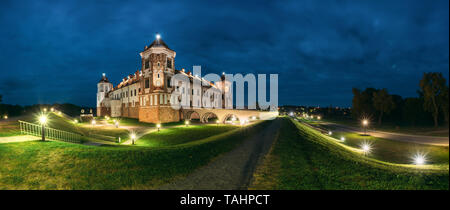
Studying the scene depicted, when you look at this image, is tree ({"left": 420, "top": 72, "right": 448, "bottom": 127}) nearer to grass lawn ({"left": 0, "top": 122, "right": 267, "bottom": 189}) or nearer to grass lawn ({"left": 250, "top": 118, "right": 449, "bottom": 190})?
grass lawn ({"left": 250, "top": 118, "right": 449, "bottom": 190})

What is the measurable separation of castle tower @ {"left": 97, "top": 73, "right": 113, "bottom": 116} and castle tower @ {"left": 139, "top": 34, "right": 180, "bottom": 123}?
127 feet

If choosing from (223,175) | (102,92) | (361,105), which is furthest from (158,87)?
(361,105)

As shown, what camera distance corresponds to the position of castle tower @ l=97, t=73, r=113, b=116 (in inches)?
3007

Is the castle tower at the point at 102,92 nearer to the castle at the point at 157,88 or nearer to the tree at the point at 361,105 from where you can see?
the castle at the point at 157,88

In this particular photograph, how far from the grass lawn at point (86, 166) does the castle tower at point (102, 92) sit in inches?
2971

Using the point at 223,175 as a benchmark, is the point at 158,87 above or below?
above

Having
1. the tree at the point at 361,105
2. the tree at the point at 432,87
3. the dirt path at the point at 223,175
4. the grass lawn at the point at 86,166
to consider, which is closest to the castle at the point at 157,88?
the grass lawn at the point at 86,166

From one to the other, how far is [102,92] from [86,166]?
83688mm

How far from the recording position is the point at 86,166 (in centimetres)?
1040

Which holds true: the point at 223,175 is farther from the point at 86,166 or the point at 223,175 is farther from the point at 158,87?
the point at 158,87

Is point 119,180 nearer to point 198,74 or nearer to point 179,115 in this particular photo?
point 179,115

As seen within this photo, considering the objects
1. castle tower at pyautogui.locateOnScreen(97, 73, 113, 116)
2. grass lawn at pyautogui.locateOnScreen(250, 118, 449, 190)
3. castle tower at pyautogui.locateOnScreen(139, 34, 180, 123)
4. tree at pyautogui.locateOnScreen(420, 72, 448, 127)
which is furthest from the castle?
tree at pyautogui.locateOnScreen(420, 72, 448, 127)

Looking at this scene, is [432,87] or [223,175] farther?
[223,175]

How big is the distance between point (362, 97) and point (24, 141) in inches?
3297
